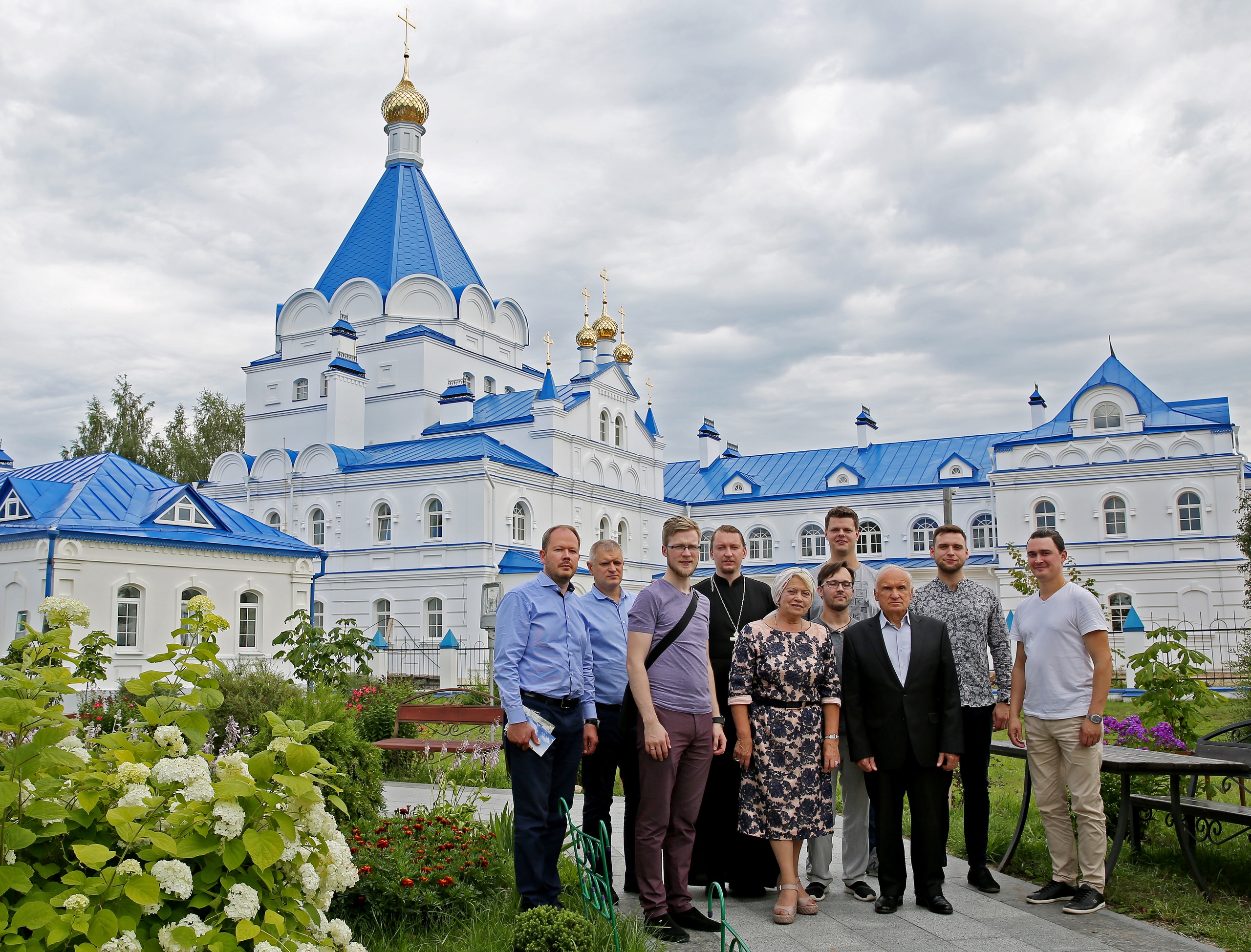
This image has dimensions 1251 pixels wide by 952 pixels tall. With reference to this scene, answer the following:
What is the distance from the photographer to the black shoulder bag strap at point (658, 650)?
4.91 metres

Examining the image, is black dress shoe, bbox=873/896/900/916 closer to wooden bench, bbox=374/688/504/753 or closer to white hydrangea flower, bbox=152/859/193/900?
white hydrangea flower, bbox=152/859/193/900

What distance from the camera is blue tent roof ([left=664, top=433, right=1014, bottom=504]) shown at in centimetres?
3503

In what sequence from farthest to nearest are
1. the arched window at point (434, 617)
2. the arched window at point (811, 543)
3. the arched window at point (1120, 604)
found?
the arched window at point (811, 543) < the arched window at point (1120, 604) < the arched window at point (434, 617)

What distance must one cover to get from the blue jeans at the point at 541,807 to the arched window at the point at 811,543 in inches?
1243

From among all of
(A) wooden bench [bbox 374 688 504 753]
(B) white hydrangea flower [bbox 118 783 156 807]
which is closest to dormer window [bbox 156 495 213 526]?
(A) wooden bench [bbox 374 688 504 753]

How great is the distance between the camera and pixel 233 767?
2.69 metres

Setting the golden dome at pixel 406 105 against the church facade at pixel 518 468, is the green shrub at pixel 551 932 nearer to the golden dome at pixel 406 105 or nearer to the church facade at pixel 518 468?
the church facade at pixel 518 468

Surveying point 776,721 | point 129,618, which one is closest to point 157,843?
point 776,721

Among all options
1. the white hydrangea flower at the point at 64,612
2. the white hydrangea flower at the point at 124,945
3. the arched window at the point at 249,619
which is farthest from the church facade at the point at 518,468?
the white hydrangea flower at the point at 124,945

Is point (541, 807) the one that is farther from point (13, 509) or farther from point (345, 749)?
point (13, 509)

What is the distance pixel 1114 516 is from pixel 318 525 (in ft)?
78.2

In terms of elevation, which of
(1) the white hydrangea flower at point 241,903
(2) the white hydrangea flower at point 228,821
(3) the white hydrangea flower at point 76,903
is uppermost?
(2) the white hydrangea flower at point 228,821

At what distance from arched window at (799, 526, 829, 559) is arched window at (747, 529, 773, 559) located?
115cm

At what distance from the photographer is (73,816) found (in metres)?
2.66
